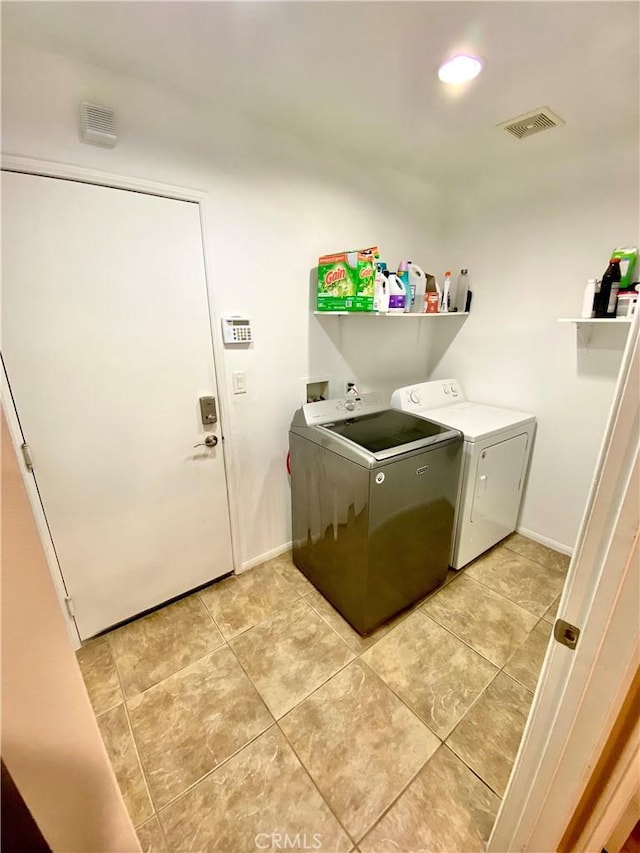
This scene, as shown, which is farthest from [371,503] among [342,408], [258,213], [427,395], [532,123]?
[532,123]

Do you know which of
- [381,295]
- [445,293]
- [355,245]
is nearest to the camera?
[381,295]

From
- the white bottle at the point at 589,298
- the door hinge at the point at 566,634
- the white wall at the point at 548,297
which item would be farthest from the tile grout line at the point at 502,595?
the white bottle at the point at 589,298

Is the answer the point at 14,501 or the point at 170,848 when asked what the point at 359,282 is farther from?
the point at 170,848

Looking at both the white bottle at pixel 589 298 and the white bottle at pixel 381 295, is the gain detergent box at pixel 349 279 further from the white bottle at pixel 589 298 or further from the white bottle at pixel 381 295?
the white bottle at pixel 589 298

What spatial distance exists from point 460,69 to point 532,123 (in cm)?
64

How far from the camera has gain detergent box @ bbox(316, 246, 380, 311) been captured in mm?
1791

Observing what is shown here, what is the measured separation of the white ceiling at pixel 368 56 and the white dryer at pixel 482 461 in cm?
148

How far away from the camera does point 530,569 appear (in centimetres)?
223

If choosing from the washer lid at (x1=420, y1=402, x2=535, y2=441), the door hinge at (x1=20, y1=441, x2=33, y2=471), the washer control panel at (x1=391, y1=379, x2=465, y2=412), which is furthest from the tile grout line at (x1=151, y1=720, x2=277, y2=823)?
the washer control panel at (x1=391, y1=379, x2=465, y2=412)

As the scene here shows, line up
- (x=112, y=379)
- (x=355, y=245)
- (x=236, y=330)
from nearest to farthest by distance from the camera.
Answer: (x=112, y=379) → (x=236, y=330) → (x=355, y=245)

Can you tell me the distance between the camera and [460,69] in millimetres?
1323

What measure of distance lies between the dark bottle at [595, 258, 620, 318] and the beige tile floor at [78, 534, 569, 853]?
64.2 inches

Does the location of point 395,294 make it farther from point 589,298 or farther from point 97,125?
point 97,125

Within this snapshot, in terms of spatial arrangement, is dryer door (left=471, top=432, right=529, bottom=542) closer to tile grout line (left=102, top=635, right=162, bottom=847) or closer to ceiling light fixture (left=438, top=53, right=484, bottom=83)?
ceiling light fixture (left=438, top=53, right=484, bottom=83)
